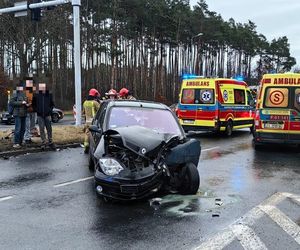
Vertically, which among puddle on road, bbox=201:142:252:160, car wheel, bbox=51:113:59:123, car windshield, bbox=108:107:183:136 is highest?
car windshield, bbox=108:107:183:136

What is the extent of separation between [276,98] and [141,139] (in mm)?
7709

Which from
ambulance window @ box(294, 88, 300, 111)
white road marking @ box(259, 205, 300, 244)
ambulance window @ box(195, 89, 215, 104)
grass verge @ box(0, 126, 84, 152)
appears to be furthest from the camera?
ambulance window @ box(195, 89, 215, 104)

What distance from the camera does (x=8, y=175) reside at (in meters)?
9.32

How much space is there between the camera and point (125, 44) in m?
65.0

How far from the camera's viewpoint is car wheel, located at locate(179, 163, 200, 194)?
7364mm

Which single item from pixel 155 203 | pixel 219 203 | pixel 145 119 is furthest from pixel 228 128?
pixel 155 203

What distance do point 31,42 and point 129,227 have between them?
3743 centimetres

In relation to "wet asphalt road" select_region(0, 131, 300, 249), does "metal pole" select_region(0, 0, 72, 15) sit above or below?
above

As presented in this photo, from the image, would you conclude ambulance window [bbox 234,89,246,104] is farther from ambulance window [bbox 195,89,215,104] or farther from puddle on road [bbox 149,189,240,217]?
Answer: puddle on road [bbox 149,189,240,217]

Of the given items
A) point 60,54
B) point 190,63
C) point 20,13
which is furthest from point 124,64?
point 20,13

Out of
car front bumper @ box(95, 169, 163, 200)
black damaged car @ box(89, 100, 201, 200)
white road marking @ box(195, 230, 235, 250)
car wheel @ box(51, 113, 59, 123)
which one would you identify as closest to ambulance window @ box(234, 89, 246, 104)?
black damaged car @ box(89, 100, 201, 200)

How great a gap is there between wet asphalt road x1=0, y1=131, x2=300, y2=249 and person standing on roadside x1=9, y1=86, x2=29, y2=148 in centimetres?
239

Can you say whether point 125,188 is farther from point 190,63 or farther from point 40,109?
point 190,63

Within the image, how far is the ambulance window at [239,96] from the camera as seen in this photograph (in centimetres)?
1934
